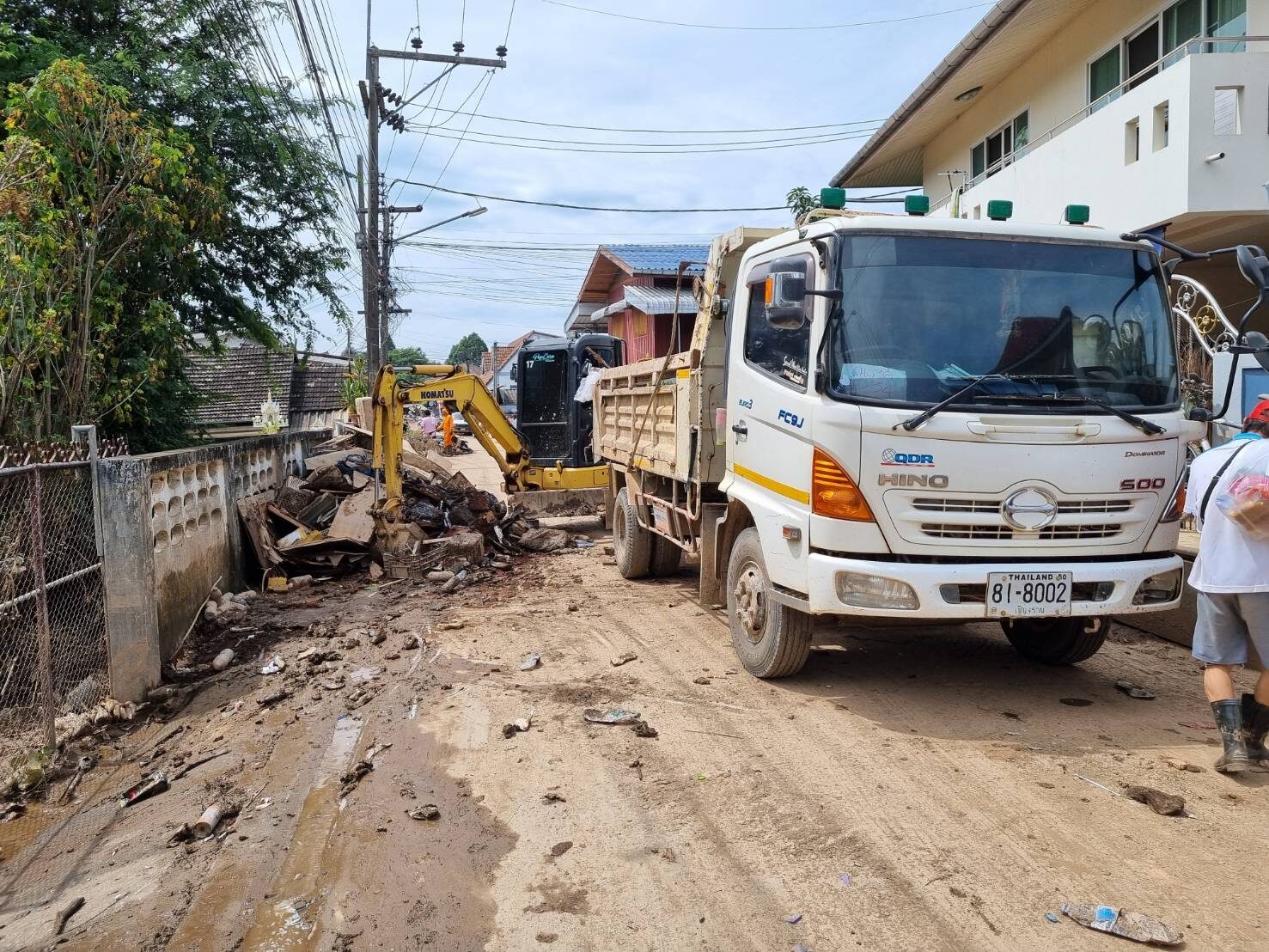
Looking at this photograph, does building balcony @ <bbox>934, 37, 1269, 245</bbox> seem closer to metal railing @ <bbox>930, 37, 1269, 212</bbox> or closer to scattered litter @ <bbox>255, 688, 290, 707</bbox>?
metal railing @ <bbox>930, 37, 1269, 212</bbox>

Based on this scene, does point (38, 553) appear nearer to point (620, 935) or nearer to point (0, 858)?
point (0, 858)

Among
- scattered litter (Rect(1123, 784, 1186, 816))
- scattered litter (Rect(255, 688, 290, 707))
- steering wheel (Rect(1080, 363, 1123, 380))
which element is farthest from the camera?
scattered litter (Rect(255, 688, 290, 707))

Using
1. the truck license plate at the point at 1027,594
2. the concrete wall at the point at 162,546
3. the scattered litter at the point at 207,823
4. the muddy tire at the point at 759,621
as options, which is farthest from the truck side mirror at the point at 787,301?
the concrete wall at the point at 162,546

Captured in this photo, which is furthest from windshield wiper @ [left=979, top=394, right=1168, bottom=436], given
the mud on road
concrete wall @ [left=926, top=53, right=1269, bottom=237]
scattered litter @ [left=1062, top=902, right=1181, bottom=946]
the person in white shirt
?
concrete wall @ [left=926, top=53, right=1269, bottom=237]

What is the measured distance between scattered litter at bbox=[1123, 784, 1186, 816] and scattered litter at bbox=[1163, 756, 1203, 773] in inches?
13.0

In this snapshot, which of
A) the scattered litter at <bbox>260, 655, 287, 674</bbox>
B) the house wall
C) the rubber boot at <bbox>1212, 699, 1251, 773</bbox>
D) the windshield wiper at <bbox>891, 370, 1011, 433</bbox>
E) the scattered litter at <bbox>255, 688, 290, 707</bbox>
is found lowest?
the scattered litter at <bbox>255, 688, 290, 707</bbox>

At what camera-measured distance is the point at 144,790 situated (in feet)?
15.3

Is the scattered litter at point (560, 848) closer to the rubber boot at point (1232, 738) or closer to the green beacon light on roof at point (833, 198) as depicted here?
the rubber boot at point (1232, 738)

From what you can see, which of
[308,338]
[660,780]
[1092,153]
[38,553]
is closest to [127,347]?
[38,553]

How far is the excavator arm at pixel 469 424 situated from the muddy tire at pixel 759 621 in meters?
5.13

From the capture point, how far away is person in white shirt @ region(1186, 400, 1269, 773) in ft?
13.6

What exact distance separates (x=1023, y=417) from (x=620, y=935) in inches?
123

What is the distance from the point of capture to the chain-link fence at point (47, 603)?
510cm

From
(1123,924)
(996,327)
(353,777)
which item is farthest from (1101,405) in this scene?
(353,777)
